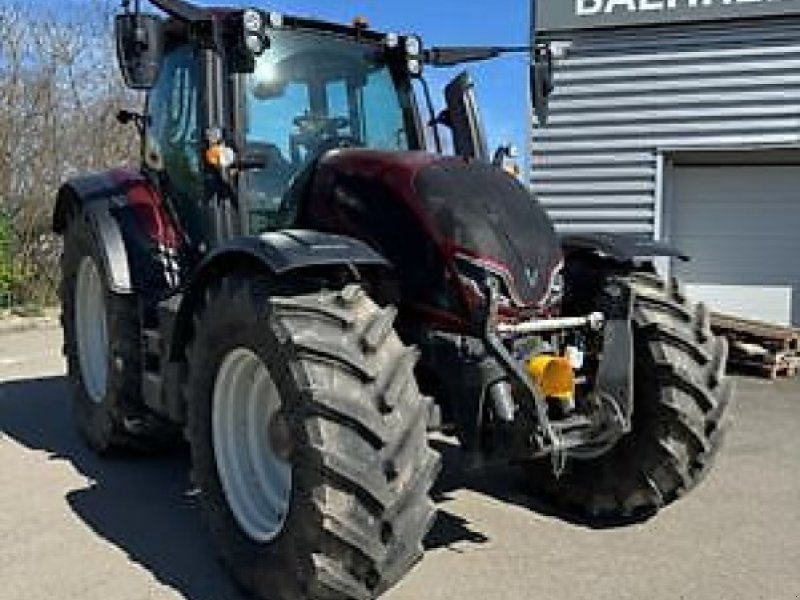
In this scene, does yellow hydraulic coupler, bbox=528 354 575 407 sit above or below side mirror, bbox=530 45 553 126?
below

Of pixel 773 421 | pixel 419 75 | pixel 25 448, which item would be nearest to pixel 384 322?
pixel 419 75

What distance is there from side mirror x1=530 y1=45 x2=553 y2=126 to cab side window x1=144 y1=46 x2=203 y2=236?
1594 mm

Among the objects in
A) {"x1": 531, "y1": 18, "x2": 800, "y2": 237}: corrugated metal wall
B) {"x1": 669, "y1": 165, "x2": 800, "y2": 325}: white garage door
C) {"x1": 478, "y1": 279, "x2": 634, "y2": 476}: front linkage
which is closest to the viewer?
{"x1": 478, "y1": 279, "x2": 634, "y2": 476}: front linkage

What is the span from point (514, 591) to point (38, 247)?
11.8 metres

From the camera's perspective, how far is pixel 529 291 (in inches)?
171

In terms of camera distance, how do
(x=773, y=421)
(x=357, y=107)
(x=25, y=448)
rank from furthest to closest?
1. (x=773, y=421)
2. (x=25, y=448)
3. (x=357, y=107)

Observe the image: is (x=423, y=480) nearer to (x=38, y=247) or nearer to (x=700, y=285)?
(x=700, y=285)

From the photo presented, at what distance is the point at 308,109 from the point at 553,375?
72.2 inches

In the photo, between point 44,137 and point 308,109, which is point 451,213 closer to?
point 308,109

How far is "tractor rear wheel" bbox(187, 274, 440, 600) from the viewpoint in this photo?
3.66 meters

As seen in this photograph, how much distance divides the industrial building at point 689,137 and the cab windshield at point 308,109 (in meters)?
6.16

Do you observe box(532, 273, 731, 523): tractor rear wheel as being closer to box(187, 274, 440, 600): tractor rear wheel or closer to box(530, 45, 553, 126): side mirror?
box(530, 45, 553, 126): side mirror

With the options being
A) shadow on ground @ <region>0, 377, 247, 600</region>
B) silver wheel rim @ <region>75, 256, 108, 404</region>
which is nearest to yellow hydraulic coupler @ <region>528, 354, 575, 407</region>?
shadow on ground @ <region>0, 377, 247, 600</region>

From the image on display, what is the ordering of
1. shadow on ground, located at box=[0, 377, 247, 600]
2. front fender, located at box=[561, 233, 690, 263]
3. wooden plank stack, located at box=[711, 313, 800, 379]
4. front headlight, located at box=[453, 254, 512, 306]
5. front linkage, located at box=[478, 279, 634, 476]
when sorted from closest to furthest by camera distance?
front linkage, located at box=[478, 279, 634, 476], front headlight, located at box=[453, 254, 512, 306], shadow on ground, located at box=[0, 377, 247, 600], front fender, located at box=[561, 233, 690, 263], wooden plank stack, located at box=[711, 313, 800, 379]
